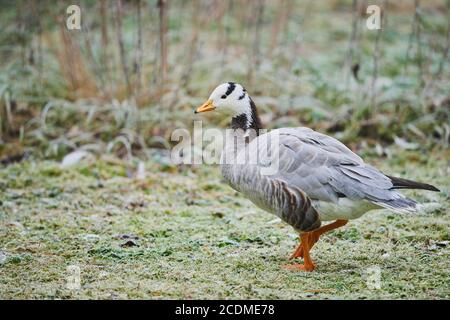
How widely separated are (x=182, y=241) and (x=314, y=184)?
1.25m

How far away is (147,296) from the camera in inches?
149

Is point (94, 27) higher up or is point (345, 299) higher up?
point (94, 27)

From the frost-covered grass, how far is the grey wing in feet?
1.71

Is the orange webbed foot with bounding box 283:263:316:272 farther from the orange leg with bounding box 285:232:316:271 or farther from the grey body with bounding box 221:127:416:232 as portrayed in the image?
the grey body with bounding box 221:127:416:232

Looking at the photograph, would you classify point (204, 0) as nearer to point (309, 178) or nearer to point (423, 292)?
point (309, 178)

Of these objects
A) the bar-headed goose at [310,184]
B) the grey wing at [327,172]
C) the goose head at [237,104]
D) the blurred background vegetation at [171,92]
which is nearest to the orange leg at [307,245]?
the bar-headed goose at [310,184]

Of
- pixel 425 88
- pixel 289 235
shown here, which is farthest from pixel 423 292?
pixel 425 88

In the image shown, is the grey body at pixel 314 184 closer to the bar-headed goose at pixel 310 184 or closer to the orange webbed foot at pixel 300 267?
the bar-headed goose at pixel 310 184

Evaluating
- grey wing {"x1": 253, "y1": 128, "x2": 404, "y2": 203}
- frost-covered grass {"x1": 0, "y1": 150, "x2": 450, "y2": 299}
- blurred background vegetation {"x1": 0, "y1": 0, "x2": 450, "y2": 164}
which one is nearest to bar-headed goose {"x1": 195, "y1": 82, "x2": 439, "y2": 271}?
grey wing {"x1": 253, "y1": 128, "x2": 404, "y2": 203}

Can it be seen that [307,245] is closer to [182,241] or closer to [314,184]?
[314,184]

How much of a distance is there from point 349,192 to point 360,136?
3.52m

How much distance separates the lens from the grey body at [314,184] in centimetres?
414

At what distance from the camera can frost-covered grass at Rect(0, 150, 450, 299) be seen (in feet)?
12.9
